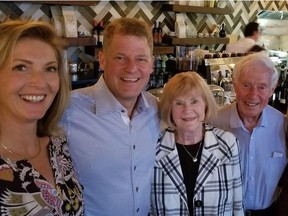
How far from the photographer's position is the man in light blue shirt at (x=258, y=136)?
5.38 ft

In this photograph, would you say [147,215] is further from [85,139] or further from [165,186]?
[85,139]

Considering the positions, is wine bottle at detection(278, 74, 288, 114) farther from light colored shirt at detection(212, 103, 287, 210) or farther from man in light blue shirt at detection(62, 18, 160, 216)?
man in light blue shirt at detection(62, 18, 160, 216)

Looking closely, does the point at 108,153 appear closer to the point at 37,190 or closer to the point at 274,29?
the point at 37,190

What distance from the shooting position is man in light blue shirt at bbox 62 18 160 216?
145 centimetres

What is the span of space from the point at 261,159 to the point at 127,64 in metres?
0.80

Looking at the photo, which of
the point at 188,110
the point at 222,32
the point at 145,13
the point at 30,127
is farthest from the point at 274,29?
the point at 30,127

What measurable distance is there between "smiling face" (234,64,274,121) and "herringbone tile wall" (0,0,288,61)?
2.78 meters

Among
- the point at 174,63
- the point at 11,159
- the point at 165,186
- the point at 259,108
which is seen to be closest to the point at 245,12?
the point at 174,63

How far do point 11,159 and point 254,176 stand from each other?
1.13 meters

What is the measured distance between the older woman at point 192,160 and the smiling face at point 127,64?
0.17 meters

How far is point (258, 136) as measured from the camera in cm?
164

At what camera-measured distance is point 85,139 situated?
144cm

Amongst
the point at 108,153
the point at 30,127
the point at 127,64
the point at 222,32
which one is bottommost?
the point at 108,153

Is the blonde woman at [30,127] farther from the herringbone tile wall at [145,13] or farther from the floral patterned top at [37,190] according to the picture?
the herringbone tile wall at [145,13]
